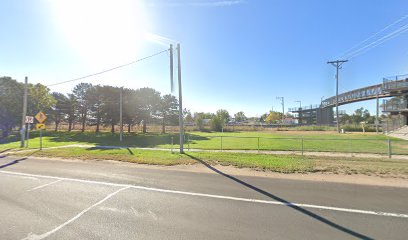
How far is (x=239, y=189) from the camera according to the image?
22.8 feet

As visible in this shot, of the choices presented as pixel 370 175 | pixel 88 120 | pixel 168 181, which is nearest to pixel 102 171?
pixel 168 181

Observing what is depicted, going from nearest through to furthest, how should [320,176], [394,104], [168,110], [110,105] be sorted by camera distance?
[320,176]
[110,105]
[394,104]
[168,110]

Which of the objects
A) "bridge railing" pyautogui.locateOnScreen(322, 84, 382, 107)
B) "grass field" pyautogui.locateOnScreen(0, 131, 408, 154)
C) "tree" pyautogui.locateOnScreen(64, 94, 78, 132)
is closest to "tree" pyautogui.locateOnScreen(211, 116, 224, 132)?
"grass field" pyautogui.locateOnScreen(0, 131, 408, 154)

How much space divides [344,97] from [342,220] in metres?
66.0

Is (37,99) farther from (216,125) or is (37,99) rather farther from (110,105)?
(216,125)

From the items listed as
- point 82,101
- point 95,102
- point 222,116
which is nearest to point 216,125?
point 222,116

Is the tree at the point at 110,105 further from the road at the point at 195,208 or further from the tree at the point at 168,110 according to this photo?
the road at the point at 195,208

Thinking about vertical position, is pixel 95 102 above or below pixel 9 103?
above

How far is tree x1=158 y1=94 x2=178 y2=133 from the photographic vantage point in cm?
4194

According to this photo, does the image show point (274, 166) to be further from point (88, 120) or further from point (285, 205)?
point (88, 120)

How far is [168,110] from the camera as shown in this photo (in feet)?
141

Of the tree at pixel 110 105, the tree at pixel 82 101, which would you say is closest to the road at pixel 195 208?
the tree at pixel 110 105

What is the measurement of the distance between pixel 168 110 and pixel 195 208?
38.5 meters

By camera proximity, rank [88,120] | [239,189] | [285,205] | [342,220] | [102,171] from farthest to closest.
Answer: [88,120], [102,171], [239,189], [285,205], [342,220]
